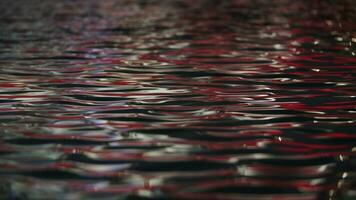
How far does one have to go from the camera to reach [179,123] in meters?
7.44

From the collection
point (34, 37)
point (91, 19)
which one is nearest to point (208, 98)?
point (34, 37)

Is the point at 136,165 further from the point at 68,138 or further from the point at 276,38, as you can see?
the point at 276,38

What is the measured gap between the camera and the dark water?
5172mm

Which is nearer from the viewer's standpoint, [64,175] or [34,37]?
[64,175]

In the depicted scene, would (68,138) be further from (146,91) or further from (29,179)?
(146,91)

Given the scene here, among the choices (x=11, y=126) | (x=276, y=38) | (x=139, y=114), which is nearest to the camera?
(x=11, y=126)

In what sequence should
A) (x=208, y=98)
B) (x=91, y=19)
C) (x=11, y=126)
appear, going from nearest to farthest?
(x=11, y=126), (x=208, y=98), (x=91, y=19)

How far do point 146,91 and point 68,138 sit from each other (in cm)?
315

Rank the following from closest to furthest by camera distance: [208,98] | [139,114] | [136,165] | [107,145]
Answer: [136,165] < [107,145] < [139,114] < [208,98]

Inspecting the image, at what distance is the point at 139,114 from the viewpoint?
7.98 metres

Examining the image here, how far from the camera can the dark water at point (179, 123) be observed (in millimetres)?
5172

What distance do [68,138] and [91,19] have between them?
23128 millimetres

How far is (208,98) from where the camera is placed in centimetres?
902

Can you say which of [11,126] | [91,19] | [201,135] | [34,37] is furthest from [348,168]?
[91,19]
